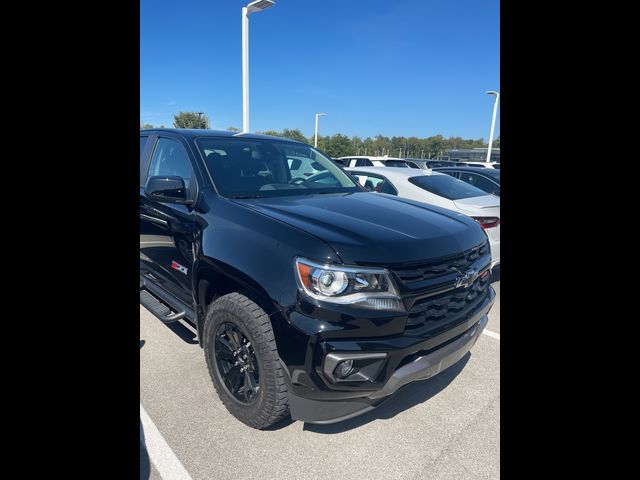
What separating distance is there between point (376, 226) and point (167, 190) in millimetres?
1503

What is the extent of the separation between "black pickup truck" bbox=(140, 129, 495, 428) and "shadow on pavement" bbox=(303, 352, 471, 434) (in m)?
0.44

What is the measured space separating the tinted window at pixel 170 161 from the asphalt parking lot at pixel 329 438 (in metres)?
1.62

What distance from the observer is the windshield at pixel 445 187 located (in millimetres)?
5461

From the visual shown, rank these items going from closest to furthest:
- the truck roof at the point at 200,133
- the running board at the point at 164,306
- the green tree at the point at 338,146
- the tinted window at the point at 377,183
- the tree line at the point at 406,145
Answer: the running board at the point at 164,306 < the truck roof at the point at 200,133 < the tinted window at the point at 377,183 < the green tree at the point at 338,146 < the tree line at the point at 406,145

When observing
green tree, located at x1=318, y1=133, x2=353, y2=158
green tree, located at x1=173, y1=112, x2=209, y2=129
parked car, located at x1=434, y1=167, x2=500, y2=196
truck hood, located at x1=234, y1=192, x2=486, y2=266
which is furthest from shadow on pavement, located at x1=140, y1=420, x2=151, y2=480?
green tree, located at x1=318, y1=133, x2=353, y2=158

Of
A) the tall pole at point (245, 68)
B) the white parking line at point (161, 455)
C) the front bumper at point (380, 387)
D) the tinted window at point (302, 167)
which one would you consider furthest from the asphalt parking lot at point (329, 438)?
the tall pole at point (245, 68)

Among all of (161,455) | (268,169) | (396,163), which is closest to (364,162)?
(396,163)

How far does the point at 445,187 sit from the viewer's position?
18.7 ft

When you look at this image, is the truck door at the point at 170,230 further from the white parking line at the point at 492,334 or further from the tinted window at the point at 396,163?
the tinted window at the point at 396,163

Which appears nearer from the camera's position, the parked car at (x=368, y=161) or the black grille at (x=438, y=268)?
the black grille at (x=438, y=268)

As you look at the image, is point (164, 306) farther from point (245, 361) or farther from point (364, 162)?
point (364, 162)

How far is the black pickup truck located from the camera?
1854 mm
